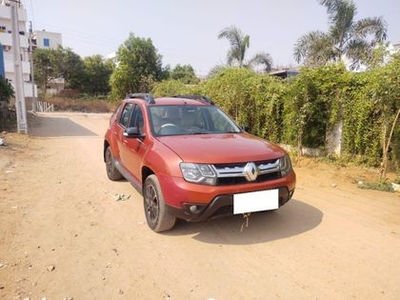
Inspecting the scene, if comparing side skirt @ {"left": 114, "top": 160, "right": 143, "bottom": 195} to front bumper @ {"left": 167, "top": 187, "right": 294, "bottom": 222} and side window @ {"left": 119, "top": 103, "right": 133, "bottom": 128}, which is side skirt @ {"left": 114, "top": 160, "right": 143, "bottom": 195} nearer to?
side window @ {"left": 119, "top": 103, "right": 133, "bottom": 128}

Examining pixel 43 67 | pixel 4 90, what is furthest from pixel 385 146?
pixel 43 67

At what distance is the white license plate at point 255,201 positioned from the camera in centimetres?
366

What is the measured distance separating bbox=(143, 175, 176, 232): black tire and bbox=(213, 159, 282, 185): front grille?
757 mm

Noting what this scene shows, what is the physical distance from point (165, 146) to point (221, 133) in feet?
3.46

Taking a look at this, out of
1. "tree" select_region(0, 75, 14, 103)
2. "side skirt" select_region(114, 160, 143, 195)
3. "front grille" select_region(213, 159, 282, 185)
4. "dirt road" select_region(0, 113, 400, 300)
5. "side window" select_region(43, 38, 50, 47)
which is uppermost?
"side window" select_region(43, 38, 50, 47)

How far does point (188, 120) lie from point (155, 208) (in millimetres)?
1463

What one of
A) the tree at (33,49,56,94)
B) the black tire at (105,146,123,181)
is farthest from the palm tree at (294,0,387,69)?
the tree at (33,49,56,94)

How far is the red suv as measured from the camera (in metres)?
3.59

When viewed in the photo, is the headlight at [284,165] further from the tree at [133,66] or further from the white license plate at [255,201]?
the tree at [133,66]

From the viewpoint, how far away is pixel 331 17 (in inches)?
712

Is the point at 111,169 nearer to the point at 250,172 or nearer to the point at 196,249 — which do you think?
the point at 196,249

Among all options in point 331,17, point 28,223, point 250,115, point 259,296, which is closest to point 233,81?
point 250,115

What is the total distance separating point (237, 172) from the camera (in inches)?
144

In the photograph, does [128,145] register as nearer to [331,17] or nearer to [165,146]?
[165,146]
